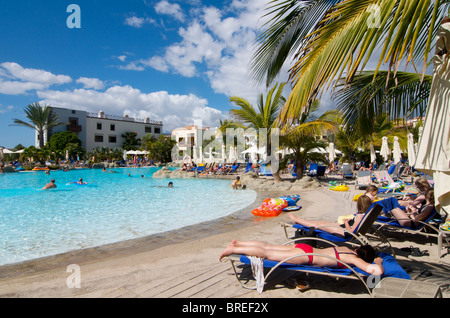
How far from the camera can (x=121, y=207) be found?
9547mm

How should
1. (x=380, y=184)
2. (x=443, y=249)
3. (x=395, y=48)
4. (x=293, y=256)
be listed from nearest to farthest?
1. (x=395, y=48)
2. (x=293, y=256)
3. (x=443, y=249)
4. (x=380, y=184)

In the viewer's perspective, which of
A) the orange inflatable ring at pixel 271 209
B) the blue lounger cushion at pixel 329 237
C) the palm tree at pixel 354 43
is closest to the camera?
→ the palm tree at pixel 354 43

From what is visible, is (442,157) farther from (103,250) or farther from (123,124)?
(123,124)

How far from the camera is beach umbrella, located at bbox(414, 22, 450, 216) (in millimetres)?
1625

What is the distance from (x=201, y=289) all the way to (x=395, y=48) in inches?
108

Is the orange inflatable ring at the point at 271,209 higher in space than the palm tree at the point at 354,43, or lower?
lower

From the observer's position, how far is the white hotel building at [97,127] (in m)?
42.4

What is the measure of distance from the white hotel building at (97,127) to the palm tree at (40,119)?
3.03 feet

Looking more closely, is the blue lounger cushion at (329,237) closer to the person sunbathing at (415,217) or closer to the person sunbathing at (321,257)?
the person sunbathing at (321,257)

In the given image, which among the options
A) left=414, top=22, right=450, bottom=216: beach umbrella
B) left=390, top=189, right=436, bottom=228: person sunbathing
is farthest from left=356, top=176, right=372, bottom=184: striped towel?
left=414, top=22, right=450, bottom=216: beach umbrella

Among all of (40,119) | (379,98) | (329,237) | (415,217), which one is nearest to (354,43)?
(379,98)

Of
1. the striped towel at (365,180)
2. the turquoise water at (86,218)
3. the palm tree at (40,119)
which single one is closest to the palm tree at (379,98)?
the turquoise water at (86,218)

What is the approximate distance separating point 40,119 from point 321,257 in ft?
151
